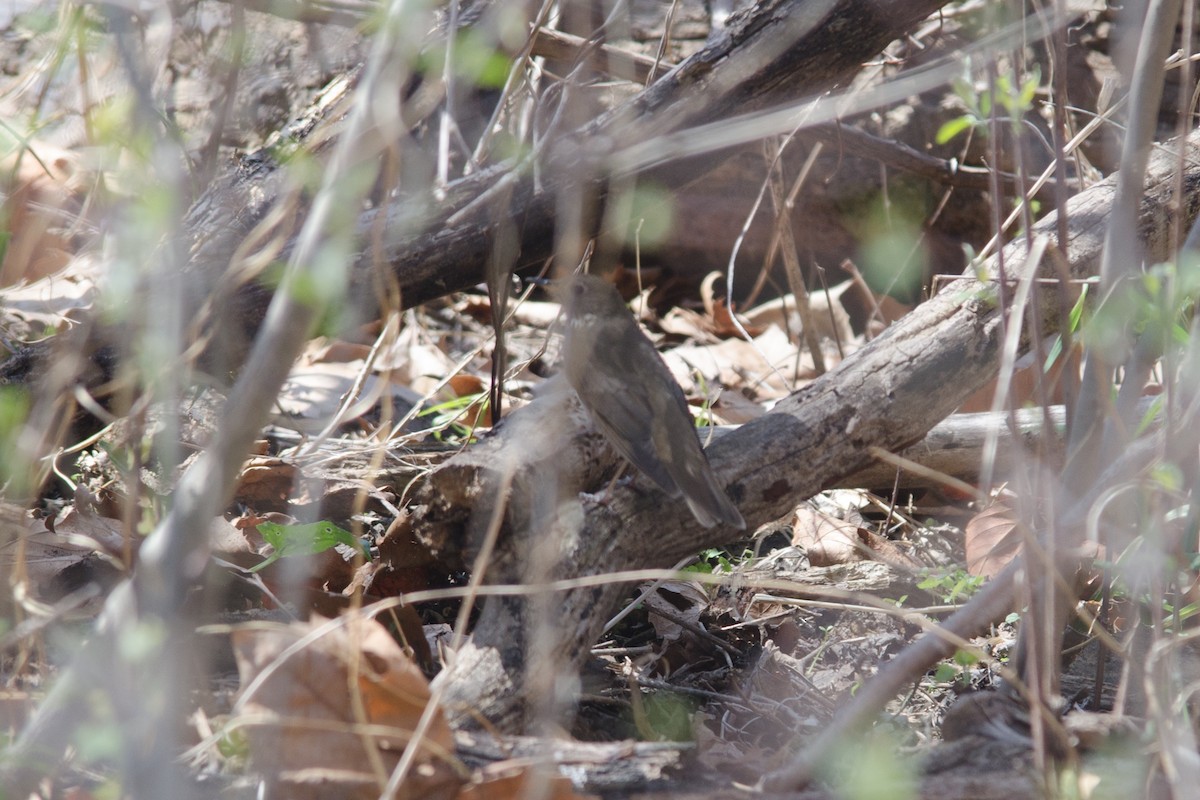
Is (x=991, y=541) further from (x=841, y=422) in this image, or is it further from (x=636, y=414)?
(x=636, y=414)

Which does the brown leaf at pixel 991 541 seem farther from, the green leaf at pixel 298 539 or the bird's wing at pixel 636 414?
the green leaf at pixel 298 539

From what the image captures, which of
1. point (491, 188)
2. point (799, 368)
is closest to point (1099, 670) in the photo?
point (491, 188)

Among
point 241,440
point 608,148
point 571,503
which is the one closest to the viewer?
point 241,440

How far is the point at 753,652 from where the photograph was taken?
12.3 ft

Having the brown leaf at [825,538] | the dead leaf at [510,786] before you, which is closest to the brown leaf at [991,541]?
the brown leaf at [825,538]

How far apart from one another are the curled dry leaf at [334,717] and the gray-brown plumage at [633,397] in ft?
4.31

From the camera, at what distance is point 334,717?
2.23m

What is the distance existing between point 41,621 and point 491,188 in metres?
2.43

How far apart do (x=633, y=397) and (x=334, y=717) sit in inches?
79.7

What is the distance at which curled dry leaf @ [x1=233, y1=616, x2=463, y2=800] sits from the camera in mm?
2170

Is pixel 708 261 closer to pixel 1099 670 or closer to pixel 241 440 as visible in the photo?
pixel 1099 670

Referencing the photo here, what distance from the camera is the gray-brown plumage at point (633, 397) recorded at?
3385 millimetres

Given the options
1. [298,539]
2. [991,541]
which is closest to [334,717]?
[298,539]

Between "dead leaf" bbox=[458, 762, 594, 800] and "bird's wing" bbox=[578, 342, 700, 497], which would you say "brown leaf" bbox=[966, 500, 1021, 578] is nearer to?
→ "bird's wing" bbox=[578, 342, 700, 497]
